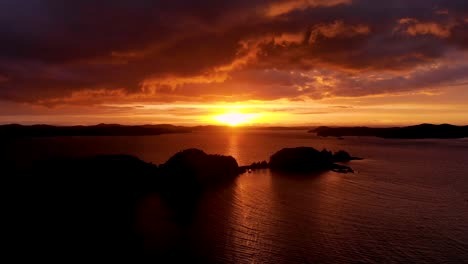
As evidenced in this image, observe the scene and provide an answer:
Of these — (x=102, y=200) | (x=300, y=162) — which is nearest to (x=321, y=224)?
(x=102, y=200)

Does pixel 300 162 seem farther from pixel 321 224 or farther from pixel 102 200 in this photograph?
pixel 102 200

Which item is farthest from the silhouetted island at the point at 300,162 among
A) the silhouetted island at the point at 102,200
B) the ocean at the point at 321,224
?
the ocean at the point at 321,224

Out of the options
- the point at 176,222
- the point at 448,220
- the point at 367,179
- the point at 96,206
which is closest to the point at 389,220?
the point at 448,220

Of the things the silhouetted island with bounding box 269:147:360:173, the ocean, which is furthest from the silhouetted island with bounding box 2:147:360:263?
the silhouetted island with bounding box 269:147:360:173

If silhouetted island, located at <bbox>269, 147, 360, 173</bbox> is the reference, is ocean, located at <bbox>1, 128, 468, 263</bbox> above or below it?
below

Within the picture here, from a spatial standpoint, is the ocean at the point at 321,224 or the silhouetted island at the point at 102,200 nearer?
the ocean at the point at 321,224

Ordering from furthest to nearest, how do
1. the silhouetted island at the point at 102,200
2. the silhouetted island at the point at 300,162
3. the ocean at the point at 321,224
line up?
1. the silhouetted island at the point at 300,162
2. the silhouetted island at the point at 102,200
3. the ocean at the point at 321,224

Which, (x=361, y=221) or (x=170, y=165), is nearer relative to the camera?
(x=361, y=221)

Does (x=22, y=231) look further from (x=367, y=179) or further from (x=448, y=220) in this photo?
(x=367, y=179)

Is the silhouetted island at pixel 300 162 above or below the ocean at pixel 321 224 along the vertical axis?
above

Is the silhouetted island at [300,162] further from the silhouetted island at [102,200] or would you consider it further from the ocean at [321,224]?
the ocean at [321,224]

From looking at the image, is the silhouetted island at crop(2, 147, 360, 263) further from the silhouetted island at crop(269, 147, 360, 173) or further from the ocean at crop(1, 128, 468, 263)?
the silhouetted island at crop(269, 147, 360, 173)
